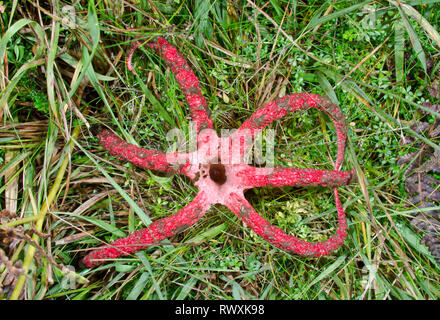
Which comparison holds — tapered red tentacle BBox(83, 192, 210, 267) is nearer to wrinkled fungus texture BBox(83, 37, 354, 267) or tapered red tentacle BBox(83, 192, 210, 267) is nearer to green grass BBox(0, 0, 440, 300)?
wrinkled fungus texture BBox(83, 37, 354, 267)

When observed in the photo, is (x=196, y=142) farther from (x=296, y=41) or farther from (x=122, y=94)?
(x=296, y=41)

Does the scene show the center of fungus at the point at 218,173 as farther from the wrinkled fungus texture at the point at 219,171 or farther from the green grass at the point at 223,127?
the green grass at the point at 223,127

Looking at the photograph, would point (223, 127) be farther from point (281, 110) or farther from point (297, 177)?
point (297, 177)

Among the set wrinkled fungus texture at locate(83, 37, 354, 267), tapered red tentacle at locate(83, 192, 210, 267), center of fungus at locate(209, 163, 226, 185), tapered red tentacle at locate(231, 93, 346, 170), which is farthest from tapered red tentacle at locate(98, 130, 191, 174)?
tapered red tentacle at locate(231, 93, 346, 170)

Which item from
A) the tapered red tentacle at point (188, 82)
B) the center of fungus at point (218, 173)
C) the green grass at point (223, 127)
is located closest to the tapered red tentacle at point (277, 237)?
the center of fungus at point (218, 173)

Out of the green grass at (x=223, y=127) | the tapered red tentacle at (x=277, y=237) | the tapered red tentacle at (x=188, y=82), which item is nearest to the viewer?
the tapered red tentacle at (x=277, y=237)

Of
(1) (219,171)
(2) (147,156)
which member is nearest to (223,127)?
(1) (219,171)
